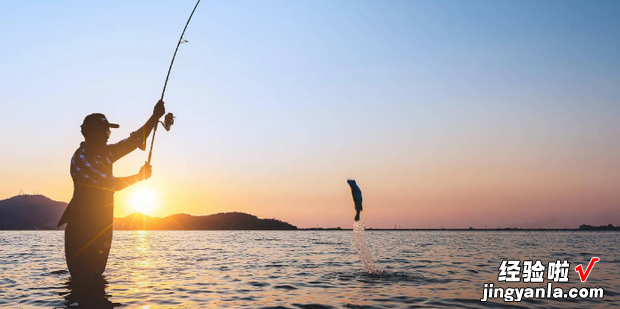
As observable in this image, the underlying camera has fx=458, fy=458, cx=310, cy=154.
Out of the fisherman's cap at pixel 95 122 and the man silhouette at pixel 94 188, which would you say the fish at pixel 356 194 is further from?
the fisherman's cap at pixel 95 122

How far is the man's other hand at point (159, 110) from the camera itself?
36.0 feet

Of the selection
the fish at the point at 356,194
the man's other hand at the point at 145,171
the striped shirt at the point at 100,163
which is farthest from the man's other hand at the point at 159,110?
the fish at the point at 356,194

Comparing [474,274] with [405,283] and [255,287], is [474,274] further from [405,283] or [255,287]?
[255,287]

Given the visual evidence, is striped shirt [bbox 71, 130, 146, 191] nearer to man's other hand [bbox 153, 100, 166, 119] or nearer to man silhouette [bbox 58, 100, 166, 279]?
man silhouette [bbox 58, 100, 166, 279]

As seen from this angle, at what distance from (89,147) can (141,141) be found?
120cm

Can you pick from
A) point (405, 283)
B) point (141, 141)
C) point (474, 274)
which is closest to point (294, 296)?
point (405, 283)

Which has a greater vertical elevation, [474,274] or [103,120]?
[103,120]

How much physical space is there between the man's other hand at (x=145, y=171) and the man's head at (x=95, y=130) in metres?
1.19

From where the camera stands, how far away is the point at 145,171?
10812 mm

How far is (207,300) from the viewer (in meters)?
12.9

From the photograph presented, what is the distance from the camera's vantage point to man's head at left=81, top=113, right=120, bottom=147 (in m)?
11.0

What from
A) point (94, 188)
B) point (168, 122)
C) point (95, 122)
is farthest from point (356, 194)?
point (95, 122)

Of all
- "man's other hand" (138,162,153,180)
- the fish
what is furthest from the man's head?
the fish

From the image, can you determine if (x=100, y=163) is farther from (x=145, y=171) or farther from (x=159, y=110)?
(x=159, y=110)
